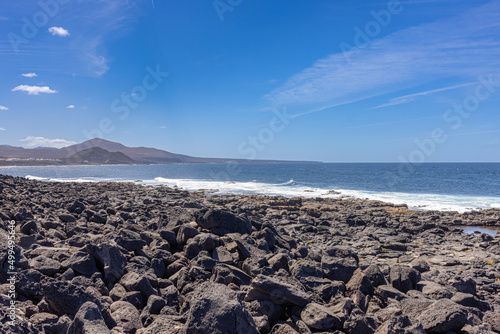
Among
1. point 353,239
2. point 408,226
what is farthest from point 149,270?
point 408,226

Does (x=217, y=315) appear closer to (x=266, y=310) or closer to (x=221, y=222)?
(x=266, y=310)

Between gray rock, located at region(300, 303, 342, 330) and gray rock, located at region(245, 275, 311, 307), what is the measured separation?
213mm

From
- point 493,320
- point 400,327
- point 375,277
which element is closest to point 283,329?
point 400,327

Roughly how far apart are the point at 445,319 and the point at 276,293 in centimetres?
271

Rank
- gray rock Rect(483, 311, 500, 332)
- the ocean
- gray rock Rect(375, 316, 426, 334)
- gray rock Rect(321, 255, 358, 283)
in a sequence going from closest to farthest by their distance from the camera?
A: gray rock Rect(375, 316, 426, 334), gray rock Rect(483, 311, 500, 332), gray rock Rect(321, 255, 358, 283), the ocean

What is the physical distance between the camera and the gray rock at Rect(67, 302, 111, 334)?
3.66 m

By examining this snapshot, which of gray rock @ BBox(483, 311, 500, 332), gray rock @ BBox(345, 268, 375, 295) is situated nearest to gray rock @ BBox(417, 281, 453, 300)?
gray rock @ BBox(483, 311, 500, 332)

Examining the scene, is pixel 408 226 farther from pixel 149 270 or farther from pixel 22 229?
pixel 22 229

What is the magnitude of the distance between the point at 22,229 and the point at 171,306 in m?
5.28

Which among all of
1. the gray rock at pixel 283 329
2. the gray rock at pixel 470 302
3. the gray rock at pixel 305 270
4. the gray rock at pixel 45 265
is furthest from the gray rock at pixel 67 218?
the gray rock at pixel 470 302

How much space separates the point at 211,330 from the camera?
3719mm

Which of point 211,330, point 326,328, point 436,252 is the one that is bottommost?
point 436,252

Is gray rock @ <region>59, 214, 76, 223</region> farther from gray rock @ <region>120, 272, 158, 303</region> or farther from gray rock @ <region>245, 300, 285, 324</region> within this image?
gray rock @ <region>245, 300, 285, 324</region>

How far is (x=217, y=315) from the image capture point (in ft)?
12.4
